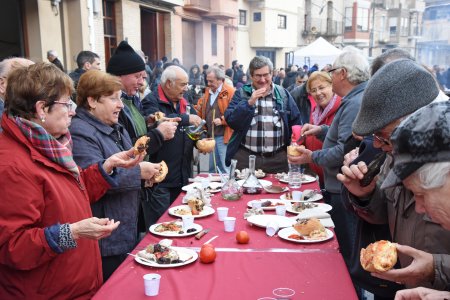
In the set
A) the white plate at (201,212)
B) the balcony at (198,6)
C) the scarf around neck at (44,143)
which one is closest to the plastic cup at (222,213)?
the white plate at (201,212)

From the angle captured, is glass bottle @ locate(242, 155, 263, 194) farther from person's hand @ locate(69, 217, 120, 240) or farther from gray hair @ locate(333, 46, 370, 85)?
person's hand @ locate(69, 217, 120, 240)

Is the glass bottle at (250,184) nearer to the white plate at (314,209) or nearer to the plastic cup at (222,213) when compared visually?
the white plate at (314,209)

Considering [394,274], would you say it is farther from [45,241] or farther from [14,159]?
[14,159]

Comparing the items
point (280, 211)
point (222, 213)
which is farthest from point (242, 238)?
point (280, 211)

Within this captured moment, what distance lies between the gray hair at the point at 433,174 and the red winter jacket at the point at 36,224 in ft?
5.24

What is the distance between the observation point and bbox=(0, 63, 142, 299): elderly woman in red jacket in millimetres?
1946

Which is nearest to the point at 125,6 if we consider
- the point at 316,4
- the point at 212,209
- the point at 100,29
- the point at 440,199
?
the point at 100,29

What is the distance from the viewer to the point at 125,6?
44.8 ft

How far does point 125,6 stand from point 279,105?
410 inches

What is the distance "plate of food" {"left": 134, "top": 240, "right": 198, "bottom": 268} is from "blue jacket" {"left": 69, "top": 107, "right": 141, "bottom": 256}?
434 millimetres

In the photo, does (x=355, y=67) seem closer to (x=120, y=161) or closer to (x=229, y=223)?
(x=229, y=223)

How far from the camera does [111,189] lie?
2779 millimetres

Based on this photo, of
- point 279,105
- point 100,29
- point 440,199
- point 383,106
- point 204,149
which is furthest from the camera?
point 100,29

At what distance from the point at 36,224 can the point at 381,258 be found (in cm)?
158
